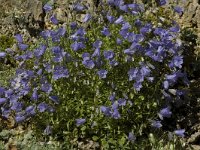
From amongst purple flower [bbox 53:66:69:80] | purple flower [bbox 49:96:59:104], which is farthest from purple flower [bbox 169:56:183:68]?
purple flower [bbox 49:96:59:104]

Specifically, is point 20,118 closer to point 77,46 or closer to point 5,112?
point 5,112

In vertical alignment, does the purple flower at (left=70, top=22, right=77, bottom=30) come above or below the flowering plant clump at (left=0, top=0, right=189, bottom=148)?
above

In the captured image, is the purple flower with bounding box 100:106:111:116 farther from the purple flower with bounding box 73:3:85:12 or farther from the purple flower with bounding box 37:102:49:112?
the purple flower with bounding box 73:3:85:12

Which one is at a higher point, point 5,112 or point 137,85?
point 137,85

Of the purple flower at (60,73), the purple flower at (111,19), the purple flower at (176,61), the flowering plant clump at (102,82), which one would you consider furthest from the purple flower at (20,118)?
the purple flower at (176,61)

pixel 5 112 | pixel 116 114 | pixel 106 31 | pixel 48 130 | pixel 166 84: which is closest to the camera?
pixel 116 114

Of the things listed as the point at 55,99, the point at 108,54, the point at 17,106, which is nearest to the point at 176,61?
the point at 108,54

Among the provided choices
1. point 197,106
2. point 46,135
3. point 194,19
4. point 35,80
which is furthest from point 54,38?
point 194,19

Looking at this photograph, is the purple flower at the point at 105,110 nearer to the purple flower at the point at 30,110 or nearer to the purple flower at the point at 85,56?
the purple flower at the point at 85,56
